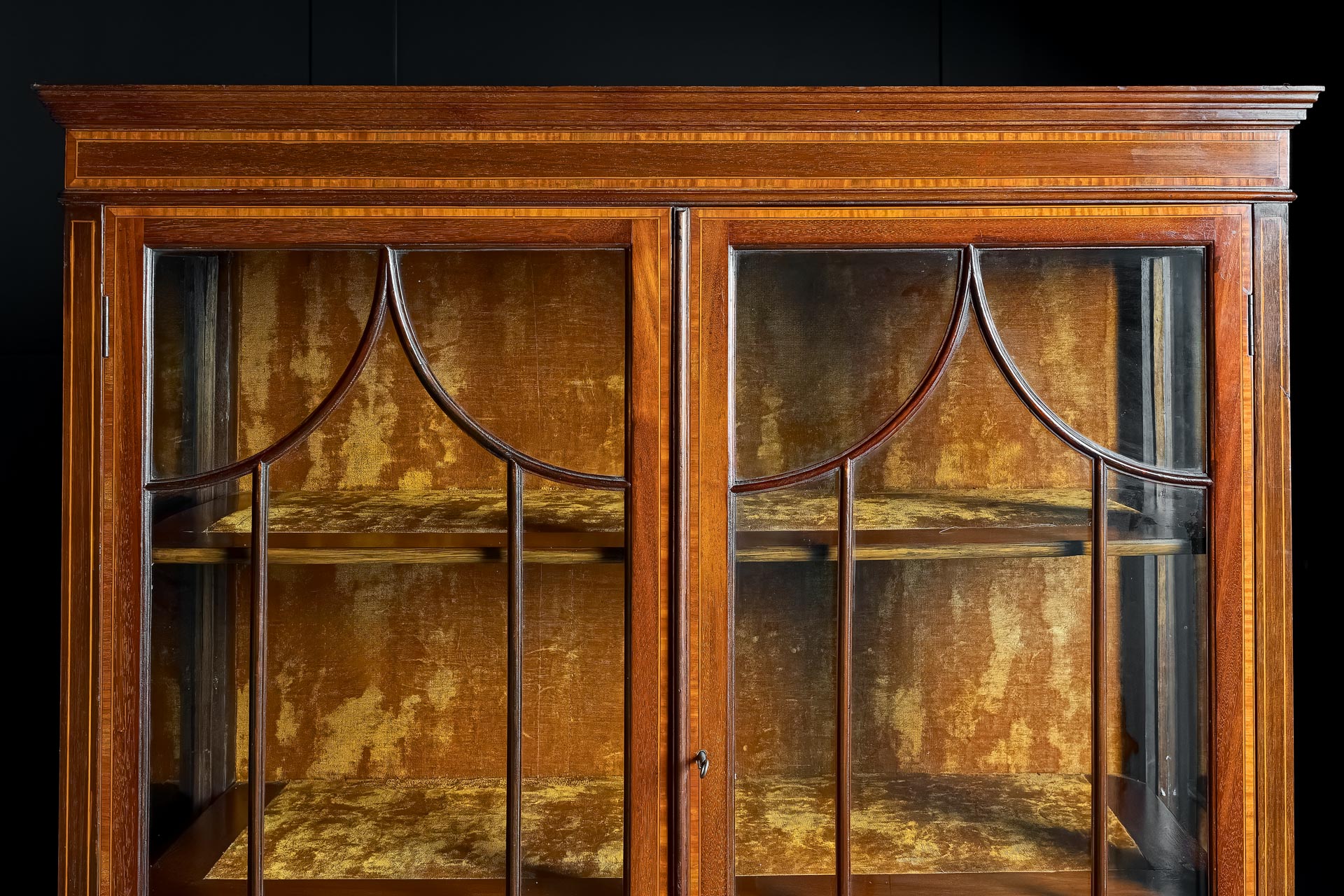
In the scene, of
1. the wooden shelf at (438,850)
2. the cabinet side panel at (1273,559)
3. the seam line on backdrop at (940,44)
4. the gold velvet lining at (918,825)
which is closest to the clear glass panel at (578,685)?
the wooden shelf at (438,850)

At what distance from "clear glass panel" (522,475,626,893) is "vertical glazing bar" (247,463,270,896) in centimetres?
22

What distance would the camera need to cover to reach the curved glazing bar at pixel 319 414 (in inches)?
34.4

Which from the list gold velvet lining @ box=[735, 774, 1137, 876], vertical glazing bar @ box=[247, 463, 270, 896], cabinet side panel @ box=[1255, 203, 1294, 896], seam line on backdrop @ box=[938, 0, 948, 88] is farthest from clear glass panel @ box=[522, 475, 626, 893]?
seam line on backdrop @ box=[938, 0, 948, 88]

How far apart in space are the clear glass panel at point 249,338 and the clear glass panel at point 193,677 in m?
0.04

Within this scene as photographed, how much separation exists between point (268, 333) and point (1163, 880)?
88cm

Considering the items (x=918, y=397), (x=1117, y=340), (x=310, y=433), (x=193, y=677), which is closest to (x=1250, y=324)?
(x=1117, y=340)

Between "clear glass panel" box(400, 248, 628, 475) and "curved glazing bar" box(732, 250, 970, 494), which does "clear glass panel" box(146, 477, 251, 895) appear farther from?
"curved glazing bar" box(732, 250, 970, 494)

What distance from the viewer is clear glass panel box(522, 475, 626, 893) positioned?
0.88 m

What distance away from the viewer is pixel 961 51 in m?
1.26

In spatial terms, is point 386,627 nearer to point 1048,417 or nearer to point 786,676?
point 786,676

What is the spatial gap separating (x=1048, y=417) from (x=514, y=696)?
51 cm

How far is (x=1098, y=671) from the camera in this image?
886 millimetres

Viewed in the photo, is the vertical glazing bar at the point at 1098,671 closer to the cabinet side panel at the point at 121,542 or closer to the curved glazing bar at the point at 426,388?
the curved glazing bar at the point at 426,388

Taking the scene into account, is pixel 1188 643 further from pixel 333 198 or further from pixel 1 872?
pixel 1 872
